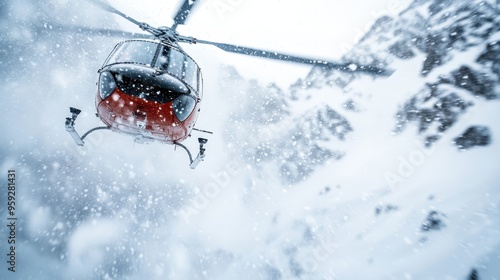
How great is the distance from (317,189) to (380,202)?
3750mm

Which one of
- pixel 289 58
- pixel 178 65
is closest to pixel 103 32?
pixel 178 65

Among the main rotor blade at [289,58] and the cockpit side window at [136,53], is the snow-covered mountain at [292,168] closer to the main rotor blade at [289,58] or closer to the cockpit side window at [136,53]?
the main rotor blade at [289,58]

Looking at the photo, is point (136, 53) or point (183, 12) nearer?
point (136, 53)

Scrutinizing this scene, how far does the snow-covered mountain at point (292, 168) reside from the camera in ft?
25.8


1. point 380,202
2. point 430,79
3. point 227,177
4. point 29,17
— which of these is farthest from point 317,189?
point 29,17

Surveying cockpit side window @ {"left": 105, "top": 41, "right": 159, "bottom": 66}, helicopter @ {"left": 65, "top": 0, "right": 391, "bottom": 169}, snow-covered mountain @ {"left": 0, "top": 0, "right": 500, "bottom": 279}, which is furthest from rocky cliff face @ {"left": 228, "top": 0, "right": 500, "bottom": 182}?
cockpit side window @ {"left": 105, "top": 41, "right": 159, "bottom": 66}

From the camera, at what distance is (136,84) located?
314 centimetres

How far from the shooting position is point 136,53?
11.2 ft

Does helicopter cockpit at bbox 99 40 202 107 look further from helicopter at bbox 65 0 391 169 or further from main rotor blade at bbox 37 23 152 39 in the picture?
main rotor blade at bbox 37 23 152 39

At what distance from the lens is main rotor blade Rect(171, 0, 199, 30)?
3355 mm

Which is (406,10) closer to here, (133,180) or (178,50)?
(178,50)

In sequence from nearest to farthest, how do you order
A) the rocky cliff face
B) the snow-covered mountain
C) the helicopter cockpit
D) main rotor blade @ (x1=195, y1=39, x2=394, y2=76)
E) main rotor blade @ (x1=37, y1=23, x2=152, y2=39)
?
1. the helicopter cockpit
2. main rotor blade @ (x1=195, y1=39, x2=394, y2=76)
3. main rotor blade @ (x1=37, y1=23, x2=152, y2=39)
4. the snow-covered mountain
5. the rocky cliff face

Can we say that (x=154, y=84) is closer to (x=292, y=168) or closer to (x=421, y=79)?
(x=421, y=79)

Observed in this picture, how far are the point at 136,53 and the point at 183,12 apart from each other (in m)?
0.80
